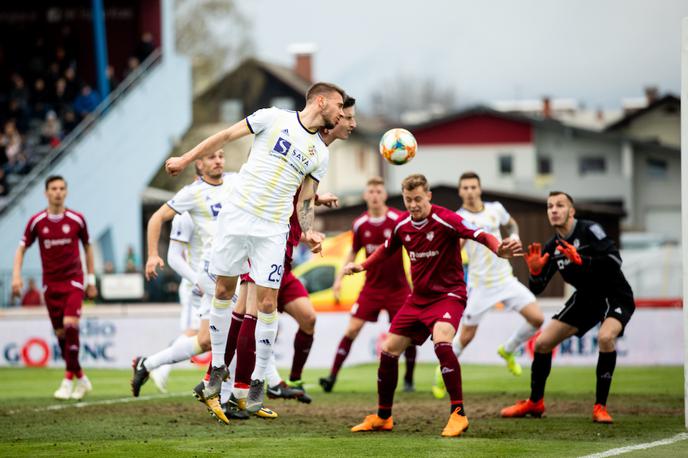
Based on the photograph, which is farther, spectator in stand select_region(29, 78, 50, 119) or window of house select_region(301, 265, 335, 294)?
spectator in stand select_region(29, 78, 50, 119)

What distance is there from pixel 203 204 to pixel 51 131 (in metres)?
22.7

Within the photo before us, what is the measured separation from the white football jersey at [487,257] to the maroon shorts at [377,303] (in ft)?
3.29

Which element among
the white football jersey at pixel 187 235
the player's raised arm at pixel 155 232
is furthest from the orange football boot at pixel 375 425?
the white football jersey at pixel 187 235

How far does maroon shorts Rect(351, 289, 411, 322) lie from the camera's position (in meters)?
15.2

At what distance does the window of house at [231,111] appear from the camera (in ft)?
221

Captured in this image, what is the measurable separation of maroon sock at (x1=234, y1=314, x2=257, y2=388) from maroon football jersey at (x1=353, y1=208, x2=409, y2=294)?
484cm

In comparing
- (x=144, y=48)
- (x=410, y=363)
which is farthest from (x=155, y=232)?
(x=144, y=48)

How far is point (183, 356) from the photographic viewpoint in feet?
39.9

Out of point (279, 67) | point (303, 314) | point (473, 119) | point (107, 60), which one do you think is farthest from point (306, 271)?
point (279, 67)

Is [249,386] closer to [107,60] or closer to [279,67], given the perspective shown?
[107,60]

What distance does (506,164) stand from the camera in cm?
6800

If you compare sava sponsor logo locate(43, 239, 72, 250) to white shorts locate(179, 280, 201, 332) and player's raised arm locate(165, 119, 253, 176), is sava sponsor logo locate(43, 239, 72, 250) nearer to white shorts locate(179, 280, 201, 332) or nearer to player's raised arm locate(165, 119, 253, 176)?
white shorts locate(179, 280, 201, 332)

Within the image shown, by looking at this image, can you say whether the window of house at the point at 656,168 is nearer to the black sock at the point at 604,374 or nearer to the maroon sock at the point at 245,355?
the black sock at the point at 604,374

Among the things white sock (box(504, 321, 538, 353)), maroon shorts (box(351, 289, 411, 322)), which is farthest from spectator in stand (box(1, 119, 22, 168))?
white sock (box(504, 321, 538, 353))
